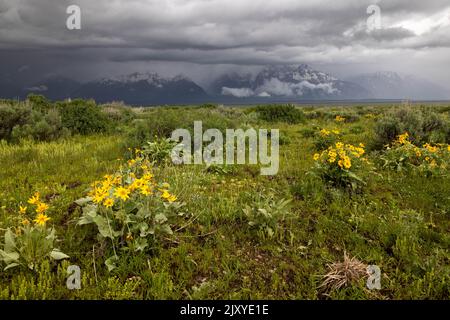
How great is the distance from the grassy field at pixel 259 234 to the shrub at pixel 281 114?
976cm

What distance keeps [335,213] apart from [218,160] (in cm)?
341

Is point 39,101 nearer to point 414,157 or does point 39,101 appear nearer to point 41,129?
point 41,129

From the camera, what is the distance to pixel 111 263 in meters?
3.50

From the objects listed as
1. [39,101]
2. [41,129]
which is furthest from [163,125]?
[39,101]

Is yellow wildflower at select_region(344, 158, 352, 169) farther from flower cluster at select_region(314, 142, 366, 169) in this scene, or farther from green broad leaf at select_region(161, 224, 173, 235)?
green broad leaf at select_region(161, 224, 173, 235)

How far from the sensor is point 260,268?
146 inches

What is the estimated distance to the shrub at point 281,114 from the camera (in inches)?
677

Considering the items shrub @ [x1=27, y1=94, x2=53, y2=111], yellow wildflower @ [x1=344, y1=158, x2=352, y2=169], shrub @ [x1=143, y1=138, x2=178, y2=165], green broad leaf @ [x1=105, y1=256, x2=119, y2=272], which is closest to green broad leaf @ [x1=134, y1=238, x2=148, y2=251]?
green broad leaf @ [x1=105, y1=256, x2=119, y2=272]

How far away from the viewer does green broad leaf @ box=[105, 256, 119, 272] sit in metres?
3.41

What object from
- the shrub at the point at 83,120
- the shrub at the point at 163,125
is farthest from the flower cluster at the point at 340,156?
the shrub at the point at 83,120

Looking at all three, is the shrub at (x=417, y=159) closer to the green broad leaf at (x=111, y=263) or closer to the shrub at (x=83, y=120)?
the green broad leaf at (x=111, y=263)
